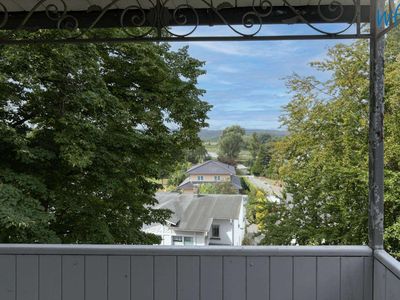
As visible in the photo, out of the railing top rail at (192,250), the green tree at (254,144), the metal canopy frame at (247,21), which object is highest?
the metal canopy frame at (247,21)

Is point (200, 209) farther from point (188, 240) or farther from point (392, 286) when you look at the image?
point (392, 286)

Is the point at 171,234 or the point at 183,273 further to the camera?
the point at 171,234

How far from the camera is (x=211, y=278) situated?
1.86 meters

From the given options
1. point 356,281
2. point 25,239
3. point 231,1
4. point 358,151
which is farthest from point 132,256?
point 358,151

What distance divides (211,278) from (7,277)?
3.25 ft

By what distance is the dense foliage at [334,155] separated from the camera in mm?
8477

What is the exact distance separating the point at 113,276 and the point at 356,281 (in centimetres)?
116

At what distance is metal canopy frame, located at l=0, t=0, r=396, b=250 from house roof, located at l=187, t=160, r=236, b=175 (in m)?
8.65

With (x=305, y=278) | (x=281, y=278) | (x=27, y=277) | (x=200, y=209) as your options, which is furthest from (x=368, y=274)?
(x=200, y=209)

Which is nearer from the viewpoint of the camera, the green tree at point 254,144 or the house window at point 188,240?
the house window at point 188,240

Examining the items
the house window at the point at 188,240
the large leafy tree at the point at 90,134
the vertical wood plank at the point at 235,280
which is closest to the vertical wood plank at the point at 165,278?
the vertical wood plank at the point at 235,280

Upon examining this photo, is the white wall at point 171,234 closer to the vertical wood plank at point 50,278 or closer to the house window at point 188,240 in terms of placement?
the house window at point 188,240

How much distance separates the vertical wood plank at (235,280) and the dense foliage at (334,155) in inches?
279

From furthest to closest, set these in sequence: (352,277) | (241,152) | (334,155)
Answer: (241,152) → (334,155) → (352,277)
